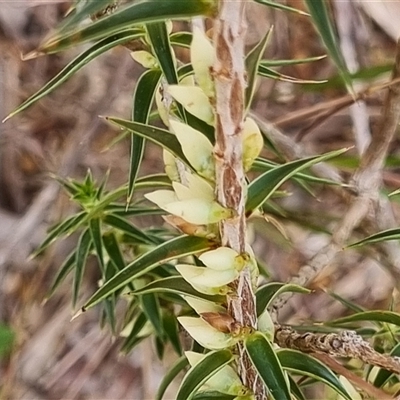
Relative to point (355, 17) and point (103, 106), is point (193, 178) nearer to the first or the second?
point (103, 106)

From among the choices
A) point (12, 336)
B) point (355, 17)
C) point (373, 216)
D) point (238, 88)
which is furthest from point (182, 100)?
point (355, 17)

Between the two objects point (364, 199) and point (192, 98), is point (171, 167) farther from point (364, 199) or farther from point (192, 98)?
point (364, 199)

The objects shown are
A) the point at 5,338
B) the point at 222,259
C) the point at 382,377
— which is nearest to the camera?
the point at 222,259

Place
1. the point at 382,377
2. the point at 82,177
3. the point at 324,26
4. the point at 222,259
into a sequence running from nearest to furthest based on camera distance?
the point at 324,26
the point at 222,259
the point at 382,377
the point at 82,177

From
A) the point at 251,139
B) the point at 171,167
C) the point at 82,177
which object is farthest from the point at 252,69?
the point at 82,177

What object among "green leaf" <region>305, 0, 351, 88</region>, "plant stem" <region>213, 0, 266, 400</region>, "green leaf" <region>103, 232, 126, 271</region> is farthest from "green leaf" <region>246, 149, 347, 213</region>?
"green leaf" <region>103, 232, 126, 271</region>

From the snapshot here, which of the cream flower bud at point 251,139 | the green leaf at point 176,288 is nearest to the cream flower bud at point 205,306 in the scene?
the green leaf at point 176,288

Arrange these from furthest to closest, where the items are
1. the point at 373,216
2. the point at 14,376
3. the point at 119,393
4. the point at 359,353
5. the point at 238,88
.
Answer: the point at 119,393, the point at 14,376, the point at 373,216, the point at 359,353, the point at 238,88

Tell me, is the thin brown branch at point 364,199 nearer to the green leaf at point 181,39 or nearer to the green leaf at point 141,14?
the green leaf at point 181,39
